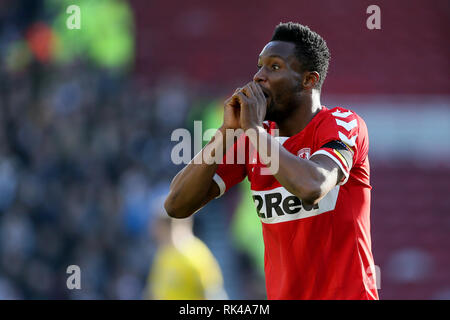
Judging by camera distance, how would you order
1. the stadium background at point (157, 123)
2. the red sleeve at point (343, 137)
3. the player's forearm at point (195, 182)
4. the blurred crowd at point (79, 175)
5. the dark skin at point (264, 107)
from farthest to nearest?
1. the stadium background at point (157, 123)
2. the blurred crowd at point (79, 175)
3. the player's forearm at point (195, 182)
4. the dark skin at point (264, 107)
5. the red sleeve at point (343, 137)

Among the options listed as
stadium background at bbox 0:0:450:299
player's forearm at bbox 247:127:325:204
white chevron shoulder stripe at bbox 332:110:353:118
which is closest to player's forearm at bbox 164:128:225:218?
player's forearm at bbox 247:127:325:204

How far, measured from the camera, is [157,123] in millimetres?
10312

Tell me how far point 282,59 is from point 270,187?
62cm

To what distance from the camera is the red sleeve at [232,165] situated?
3.23 m

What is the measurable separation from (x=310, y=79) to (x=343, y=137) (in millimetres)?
449

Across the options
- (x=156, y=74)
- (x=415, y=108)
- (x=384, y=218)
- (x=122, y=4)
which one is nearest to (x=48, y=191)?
(x=156, y=74)

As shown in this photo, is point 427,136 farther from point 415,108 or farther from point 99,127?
point 99,127

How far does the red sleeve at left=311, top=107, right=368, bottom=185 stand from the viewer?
2.77 meters

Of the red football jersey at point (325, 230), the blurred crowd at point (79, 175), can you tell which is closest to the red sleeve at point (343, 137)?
the red football jersey at point (325, 230)

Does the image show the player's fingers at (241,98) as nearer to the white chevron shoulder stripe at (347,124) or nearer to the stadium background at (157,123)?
the white chevron shoulder stripe at (347,124)

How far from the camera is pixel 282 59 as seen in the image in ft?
10.1

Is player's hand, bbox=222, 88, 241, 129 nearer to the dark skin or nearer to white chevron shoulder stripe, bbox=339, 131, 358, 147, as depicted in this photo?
the dark skin

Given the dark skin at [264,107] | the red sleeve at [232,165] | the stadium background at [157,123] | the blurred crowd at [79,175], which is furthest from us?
the stadium background at [157,123]

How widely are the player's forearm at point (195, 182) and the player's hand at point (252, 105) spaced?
0.24m
